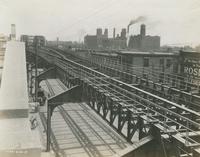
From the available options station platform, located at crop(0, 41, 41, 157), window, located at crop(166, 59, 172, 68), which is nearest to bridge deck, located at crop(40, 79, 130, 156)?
station platform, located at crop(0, 41, 41, 157)

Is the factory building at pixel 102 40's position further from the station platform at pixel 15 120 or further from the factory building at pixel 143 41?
the station platform at pixel 15 120

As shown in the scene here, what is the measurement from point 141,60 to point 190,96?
2731 cm

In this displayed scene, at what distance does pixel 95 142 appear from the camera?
66.7 ft

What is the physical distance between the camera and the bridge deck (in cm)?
1906

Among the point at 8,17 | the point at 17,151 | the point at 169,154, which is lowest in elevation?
the point at 17,151

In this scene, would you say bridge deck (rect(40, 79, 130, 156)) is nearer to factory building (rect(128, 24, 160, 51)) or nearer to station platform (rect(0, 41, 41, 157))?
station platform (rect(0, 41, 41, 157))

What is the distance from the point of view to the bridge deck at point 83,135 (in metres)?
19.1

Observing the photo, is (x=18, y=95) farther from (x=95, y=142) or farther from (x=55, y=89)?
(x=55, y=89)

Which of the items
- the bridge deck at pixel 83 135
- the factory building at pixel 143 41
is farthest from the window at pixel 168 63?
the factory building at pixel 143 41

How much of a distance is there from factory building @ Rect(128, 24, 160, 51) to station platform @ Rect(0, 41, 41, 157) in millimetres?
53445

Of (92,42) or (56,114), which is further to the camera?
(92,42)

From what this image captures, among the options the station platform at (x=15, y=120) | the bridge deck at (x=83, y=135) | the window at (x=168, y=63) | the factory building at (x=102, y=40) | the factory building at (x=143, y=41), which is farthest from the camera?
Answer: the factory building at (x=102, y=40)

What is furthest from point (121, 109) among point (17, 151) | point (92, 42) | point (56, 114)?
point (92, 42)

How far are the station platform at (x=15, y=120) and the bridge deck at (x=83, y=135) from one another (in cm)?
360
